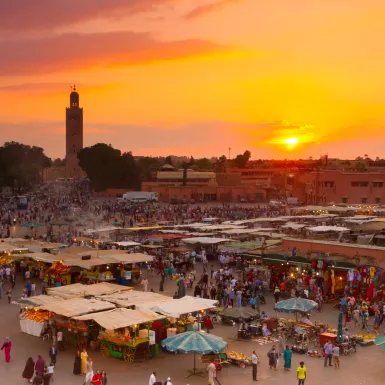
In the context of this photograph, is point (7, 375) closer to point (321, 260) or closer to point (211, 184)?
point (321, 260)

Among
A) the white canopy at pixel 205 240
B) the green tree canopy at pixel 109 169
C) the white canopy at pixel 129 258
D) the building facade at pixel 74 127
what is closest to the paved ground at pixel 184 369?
the white canopy at pixel 129 258

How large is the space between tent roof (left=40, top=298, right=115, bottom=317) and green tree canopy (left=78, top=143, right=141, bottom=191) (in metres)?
79.8

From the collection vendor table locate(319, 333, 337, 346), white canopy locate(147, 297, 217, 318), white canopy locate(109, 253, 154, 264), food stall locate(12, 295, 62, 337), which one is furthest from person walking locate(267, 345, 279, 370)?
white canopy locate(109, 253, 154, 264)

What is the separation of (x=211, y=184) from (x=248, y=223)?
51.6 m

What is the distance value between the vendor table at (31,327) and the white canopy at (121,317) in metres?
2.01

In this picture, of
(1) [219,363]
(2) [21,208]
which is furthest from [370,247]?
(2) [21,208]

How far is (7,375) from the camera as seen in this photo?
15.0 meters

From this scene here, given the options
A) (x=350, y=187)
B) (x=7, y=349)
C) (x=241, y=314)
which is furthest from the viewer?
(x=350, y=187)

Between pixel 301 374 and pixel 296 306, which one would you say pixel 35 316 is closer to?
pixel 296 306

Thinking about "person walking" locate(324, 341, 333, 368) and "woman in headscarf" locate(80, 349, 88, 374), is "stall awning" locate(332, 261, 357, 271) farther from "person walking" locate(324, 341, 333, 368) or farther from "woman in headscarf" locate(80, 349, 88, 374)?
"woman in headscarf" locate(80, 349, 88, 374)

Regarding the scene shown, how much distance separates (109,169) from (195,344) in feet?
275

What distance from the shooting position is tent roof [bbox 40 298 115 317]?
1700 cm

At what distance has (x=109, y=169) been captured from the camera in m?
97.3

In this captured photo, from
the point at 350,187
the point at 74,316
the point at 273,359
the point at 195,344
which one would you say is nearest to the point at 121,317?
the point at 74,316
